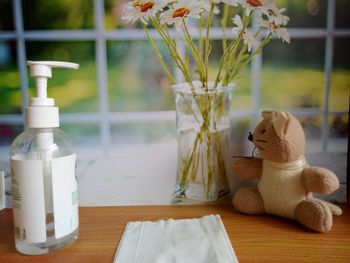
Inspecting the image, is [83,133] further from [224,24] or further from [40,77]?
[224,24]

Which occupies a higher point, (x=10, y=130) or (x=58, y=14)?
(x=58, y=14)

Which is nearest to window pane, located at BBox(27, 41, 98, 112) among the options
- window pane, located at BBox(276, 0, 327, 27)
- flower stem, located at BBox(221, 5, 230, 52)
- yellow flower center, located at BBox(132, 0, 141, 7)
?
yellow flower center, located at BBox(132, 0, 141, 7)

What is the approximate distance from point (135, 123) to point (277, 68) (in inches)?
12.0

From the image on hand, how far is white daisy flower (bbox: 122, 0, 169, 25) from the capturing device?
52 cm

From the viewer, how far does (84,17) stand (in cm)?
57

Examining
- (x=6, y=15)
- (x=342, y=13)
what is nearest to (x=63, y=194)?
(x=6, y=15)

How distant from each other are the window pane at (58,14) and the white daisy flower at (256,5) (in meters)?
0.29

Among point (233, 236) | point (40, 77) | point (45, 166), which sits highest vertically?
point (40, 77)

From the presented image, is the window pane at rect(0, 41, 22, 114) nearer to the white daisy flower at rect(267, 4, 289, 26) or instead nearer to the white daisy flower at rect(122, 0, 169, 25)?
the white daisy flower at rect(122, 0, 169, 25)

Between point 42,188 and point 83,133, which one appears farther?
point 83,133

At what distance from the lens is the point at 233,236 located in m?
0.45

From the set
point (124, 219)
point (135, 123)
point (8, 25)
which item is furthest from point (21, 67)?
point (124, 219)

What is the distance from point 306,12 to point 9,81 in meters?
0.59

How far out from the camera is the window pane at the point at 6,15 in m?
0.55
